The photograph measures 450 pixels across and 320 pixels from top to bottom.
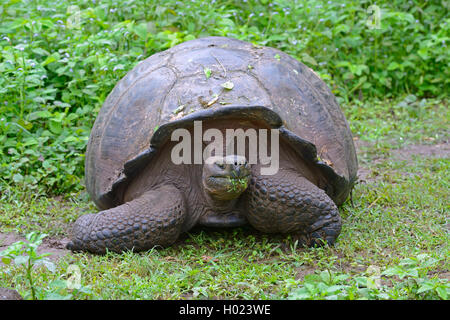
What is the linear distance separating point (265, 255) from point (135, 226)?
76 centimetres

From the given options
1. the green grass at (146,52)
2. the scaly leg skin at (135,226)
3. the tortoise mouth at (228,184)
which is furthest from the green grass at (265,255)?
the green grass at (146,52)

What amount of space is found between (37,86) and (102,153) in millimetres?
1936

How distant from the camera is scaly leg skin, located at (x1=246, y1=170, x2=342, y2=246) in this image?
12.0 feet

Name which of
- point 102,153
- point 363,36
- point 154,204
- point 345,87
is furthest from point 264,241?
point 363,36

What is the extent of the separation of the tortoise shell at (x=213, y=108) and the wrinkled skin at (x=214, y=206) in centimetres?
14

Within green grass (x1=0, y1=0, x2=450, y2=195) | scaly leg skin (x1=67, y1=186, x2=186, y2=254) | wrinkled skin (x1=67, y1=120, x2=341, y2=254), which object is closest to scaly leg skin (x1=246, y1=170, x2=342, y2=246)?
wrinkled skin (x1=67, y1=120, x2=341, y2=254)

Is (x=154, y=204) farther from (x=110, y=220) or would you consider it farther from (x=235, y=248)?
(x=235, y=248)

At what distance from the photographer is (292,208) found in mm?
3699

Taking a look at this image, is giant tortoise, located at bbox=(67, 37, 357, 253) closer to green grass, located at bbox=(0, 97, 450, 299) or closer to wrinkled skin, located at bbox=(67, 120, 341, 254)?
wrinkled skin, located at bbox=(67, 120, 341, 254)

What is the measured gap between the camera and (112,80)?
561 cm

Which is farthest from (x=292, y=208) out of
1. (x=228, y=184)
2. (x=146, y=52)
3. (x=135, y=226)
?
(x=146, y=52)

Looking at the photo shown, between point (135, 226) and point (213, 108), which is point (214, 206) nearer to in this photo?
point (135, 226)

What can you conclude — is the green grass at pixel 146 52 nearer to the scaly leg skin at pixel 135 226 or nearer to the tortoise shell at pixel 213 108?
the tortoise shell at pixel 213 108

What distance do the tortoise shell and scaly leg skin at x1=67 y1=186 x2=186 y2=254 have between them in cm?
28
